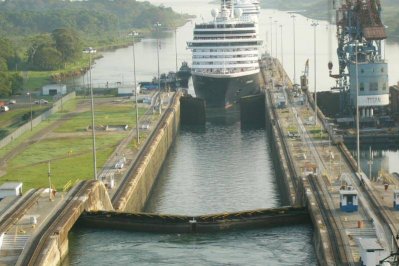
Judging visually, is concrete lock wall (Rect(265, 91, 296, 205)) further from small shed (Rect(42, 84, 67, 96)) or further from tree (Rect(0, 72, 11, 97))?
tree (Rect(0, 72, 11, 97))

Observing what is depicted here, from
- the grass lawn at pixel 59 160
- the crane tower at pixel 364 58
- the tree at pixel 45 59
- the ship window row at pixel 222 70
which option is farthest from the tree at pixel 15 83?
the crane tower at pixel 364 58

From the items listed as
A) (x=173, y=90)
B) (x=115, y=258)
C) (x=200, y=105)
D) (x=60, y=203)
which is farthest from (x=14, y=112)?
(x=115, y=258)

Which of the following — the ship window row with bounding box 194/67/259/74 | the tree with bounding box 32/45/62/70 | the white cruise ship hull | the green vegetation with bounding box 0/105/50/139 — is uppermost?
the tree with bounding box 32/45/62/70

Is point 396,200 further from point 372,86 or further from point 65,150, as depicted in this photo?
point 372,86

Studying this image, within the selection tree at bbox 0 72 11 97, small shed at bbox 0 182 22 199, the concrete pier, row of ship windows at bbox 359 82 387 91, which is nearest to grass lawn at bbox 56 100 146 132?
tree at bbox 0 72 11 97

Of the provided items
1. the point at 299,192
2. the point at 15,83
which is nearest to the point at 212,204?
the point at 299,192

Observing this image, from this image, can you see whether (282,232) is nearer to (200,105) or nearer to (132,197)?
(132,197)
